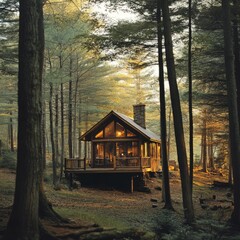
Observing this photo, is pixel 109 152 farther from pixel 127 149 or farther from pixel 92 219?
pixel 92 219

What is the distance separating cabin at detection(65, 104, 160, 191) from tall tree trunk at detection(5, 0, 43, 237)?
15.8 meters

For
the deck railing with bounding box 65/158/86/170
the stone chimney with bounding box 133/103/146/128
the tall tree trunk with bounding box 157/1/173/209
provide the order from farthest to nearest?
the stone chimney with bounding box 133/103/146/128
the deck railing with bounding box 65/158/86/170
the tall tree trunk with bounding box 157/1/173/209

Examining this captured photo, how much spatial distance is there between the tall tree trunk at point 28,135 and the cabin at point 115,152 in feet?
51.9

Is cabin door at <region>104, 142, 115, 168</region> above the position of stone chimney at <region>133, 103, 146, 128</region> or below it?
below

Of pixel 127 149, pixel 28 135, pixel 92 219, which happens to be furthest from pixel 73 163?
pixel 28 135

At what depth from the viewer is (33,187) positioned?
6168mm

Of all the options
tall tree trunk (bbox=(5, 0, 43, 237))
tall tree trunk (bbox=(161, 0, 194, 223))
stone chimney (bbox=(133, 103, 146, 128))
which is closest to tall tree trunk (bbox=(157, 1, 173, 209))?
tall tree trunk (bbox=(161, 0, 194, 223))

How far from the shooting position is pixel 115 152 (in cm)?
2575

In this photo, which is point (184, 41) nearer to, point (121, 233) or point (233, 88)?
point (233, 88)

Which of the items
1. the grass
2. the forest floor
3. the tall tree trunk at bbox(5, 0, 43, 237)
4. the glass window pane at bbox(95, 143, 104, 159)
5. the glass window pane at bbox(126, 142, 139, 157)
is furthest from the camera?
the glass window pane at bbox(95, 143, 104, 159)

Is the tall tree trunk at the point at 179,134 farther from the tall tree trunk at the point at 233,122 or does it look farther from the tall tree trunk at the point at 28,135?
the tall tree trunk at the point at 28,135

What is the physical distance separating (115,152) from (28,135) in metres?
19.7

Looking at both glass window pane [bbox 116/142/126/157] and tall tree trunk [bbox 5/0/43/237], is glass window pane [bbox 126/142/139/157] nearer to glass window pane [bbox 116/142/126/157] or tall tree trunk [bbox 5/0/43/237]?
glass window pane [bbox 116/142/126/157]

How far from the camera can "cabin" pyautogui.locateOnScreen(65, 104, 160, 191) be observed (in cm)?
2234
